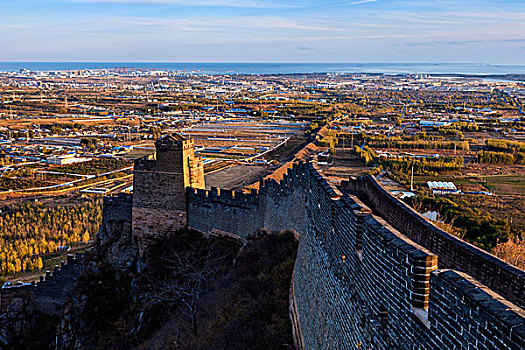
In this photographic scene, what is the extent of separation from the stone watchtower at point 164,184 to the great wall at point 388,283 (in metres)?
5.62

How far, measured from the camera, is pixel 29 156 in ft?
229

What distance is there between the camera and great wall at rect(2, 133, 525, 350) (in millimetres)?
2727

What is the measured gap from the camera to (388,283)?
3852 millimetres

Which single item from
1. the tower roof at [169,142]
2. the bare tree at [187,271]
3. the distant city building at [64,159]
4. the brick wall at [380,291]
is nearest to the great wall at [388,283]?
the brick wall at [380,291]

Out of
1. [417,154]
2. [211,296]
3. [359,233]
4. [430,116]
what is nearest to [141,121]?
[430,116]

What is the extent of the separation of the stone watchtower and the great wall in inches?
221

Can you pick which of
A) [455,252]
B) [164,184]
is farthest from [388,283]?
[164,184]

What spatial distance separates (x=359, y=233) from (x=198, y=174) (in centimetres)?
1339

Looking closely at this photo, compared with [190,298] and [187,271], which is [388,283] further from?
[187,271]

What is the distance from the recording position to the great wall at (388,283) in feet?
8.95

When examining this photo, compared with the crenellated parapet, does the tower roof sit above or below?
above

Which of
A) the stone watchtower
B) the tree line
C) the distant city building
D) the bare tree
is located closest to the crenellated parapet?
the stone watchtower

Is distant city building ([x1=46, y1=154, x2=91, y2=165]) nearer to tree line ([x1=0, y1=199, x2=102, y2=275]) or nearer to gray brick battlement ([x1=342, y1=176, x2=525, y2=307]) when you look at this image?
tree line ([x1=0, y1=199, x2=102, y2=275])

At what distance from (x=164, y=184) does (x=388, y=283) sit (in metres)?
13.9
